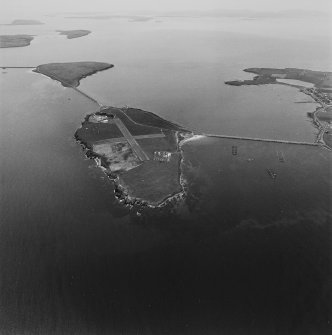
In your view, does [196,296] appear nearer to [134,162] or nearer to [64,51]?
[134,162]

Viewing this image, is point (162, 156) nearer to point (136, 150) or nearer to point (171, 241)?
point (136, 150)

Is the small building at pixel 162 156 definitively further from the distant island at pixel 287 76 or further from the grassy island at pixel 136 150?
the distant island at pixel 287 76

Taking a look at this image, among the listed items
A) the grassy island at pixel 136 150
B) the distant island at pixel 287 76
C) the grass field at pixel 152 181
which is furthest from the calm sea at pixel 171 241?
the distant island at pixel 287 76

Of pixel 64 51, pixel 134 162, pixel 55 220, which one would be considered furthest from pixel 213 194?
pixel 64 51

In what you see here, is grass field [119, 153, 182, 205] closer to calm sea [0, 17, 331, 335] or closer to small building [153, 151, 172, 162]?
small building [153, 151, 172, 162]

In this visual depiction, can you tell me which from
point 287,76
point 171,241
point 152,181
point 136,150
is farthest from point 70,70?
point 171,241

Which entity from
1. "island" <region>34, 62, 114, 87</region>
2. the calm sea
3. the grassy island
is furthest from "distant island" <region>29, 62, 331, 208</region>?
"island" <region>34, 62, 114, 87</region>
